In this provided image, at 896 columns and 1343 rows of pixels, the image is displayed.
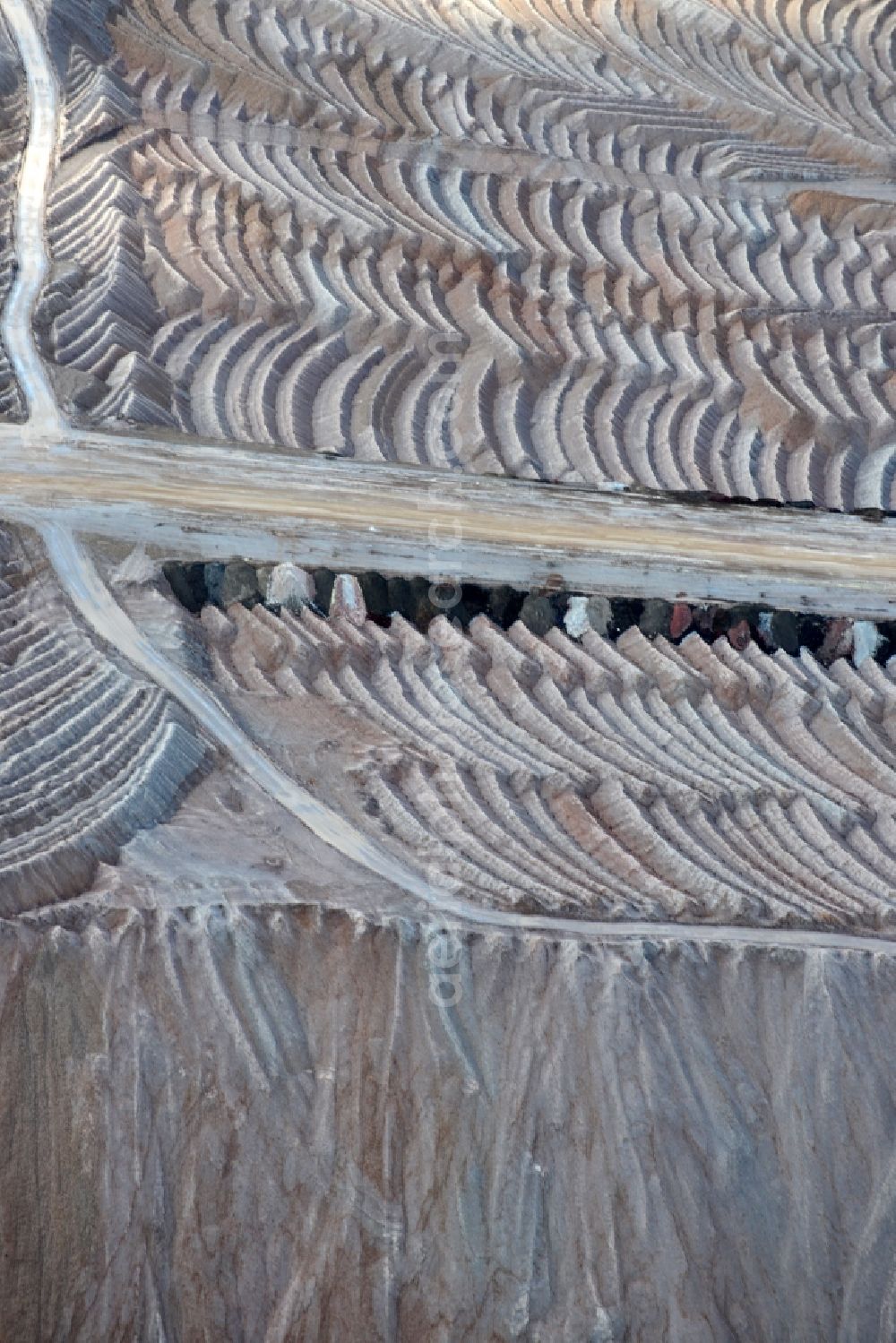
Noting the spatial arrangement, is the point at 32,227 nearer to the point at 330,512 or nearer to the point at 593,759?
the point at 330,512

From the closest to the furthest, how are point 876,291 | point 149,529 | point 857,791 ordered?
point 857,791
point 149,529
point 876,291

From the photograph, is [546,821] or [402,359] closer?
[546,821]

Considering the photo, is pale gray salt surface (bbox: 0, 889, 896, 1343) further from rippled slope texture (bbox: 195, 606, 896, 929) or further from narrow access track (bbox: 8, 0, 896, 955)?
narrow access track (bbox: 8, 0, 896, 955)

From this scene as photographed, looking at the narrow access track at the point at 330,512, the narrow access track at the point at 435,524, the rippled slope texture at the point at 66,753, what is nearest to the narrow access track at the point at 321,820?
the narrow access track at the point at 330,512

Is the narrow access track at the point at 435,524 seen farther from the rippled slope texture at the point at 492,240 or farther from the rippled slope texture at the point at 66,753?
the rippled slope texture at the point at 66,753

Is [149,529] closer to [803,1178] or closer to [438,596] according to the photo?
[438,596]

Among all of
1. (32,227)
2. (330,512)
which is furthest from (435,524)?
(32,227)

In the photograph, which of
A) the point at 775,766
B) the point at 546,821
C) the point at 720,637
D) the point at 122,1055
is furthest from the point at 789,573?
the point at 122,1055
